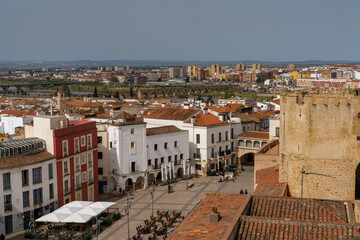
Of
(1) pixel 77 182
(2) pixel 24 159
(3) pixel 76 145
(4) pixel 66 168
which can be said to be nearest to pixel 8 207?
(2) pixel 24 159

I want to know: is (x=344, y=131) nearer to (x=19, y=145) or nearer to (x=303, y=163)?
(x=303, y=163)

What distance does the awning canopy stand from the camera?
32.8 metres

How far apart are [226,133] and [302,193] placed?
3068 cm

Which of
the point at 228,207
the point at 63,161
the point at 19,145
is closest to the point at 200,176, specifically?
the point at 63,161

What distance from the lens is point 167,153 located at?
52.1 metres

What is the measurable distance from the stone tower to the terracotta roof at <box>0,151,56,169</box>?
62.8 ft

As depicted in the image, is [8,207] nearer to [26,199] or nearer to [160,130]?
[26,199]

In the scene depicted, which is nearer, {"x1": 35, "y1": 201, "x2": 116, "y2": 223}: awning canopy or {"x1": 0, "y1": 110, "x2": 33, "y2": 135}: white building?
{"x1": 35, "y1": 201, "x2": 116, "y2": 223}: awning canopy

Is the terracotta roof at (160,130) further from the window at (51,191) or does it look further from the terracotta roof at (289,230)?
the terracotta roof at (289,230)

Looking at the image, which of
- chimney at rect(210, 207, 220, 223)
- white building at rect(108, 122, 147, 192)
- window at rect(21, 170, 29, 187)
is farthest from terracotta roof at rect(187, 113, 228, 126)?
chimney at rect(210, 207, 220, 223)

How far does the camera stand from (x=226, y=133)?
193ft

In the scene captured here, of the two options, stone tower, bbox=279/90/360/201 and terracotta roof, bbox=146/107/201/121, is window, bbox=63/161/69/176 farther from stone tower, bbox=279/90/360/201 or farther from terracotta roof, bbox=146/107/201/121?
terracotta roof, bbox=146/107/201/121

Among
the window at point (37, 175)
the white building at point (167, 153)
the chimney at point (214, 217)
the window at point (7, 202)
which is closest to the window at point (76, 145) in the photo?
the window at point (37, 175)

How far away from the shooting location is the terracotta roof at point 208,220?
1744 cm
